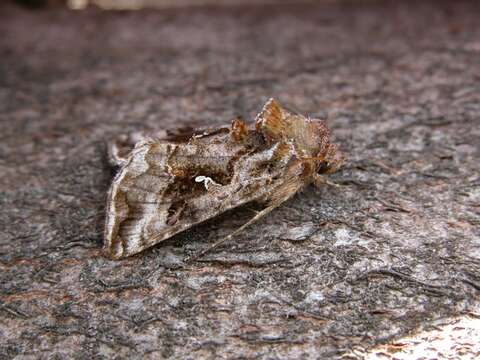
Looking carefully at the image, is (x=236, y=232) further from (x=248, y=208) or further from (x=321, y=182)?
(x=321, y=182)

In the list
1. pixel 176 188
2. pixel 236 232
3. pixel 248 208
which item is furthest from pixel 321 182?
pixel 176 188

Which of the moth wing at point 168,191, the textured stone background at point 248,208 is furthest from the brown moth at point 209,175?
the textured stone background at point 248,208

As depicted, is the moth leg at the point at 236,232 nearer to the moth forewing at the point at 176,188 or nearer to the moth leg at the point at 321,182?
the moth forewing at the point at 176,188

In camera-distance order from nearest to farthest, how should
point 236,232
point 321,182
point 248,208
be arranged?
1. point 236,232
2. point 248,208
3. point 321,182

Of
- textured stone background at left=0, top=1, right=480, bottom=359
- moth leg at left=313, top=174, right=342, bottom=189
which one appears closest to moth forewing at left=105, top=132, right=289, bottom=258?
textured stone background at left=0, top=1, right=480, bottom=359

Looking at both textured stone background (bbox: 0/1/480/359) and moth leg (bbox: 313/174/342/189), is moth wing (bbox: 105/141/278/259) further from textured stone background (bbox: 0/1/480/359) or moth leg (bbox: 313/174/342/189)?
moth leg (bbox: 313/174/342/189)
